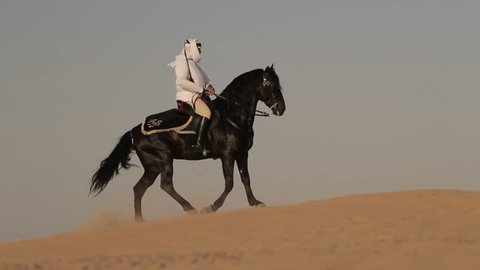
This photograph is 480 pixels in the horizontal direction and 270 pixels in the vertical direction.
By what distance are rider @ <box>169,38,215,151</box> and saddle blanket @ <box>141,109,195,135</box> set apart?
0.23 m

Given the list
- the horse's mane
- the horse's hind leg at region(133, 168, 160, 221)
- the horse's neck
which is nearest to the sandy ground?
the horse's neck

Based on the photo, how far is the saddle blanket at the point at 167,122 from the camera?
17.4 metres

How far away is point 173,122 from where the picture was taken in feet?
57.4

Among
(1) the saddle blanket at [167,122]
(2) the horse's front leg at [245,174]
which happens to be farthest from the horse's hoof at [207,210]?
(1) the saddle blanket at [167,122]

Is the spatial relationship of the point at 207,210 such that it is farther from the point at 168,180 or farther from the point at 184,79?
the point at 184,79

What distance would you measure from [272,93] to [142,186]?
3.36m

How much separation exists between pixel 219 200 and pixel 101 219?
8.60ft

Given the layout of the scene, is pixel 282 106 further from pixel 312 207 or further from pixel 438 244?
pixel 438 244

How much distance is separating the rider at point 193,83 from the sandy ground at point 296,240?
2311 mm

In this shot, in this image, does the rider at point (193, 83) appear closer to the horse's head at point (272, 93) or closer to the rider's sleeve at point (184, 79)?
the rider's sleeve at point (184, 79)

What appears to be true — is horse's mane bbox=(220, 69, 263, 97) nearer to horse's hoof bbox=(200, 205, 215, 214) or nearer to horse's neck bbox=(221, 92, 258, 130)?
horse's neck bbox=(221, 92, 258, 130)

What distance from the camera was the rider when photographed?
675 inches

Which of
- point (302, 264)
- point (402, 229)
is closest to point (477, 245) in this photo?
point (402, 229)

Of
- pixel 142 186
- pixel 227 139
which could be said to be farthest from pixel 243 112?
pixel 142 186
